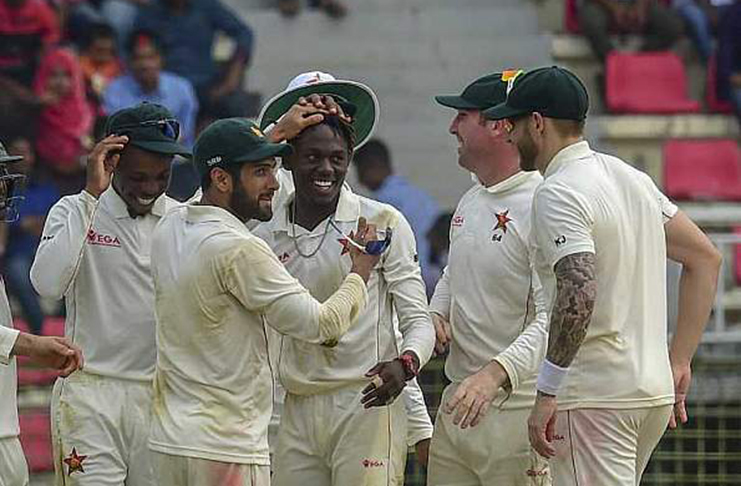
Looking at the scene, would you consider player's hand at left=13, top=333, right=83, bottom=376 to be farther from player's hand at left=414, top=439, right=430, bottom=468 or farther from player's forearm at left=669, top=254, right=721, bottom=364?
player's forearm at left=669, top=254, right=721, bottom=364

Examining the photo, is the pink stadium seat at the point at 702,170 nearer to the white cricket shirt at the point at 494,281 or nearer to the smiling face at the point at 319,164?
the white cricket shirt at the point at 494,281

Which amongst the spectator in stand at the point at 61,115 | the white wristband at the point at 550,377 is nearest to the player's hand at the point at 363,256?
the white wristband at the point at 550,377

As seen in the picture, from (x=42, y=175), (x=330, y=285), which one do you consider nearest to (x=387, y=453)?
(x=330, y=285)

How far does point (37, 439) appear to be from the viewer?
1062cm

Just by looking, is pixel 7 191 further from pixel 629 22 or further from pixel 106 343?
pixel 629 22

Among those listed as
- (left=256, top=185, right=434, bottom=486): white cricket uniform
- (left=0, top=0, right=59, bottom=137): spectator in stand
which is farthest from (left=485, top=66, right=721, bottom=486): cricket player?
(left=0, top=0, right=59, bottom=137): spectator in stand

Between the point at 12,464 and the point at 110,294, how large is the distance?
78cm

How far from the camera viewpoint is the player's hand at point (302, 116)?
6352 mm

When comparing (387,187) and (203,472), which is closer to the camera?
(203,472)

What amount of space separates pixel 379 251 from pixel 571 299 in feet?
2.56

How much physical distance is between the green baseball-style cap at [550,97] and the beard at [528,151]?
9 centimetres

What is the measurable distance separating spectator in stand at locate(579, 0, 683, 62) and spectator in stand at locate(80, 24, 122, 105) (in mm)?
3729

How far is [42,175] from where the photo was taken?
1194 centimetres

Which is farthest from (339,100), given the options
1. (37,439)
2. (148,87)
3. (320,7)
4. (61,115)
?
(320,7)
